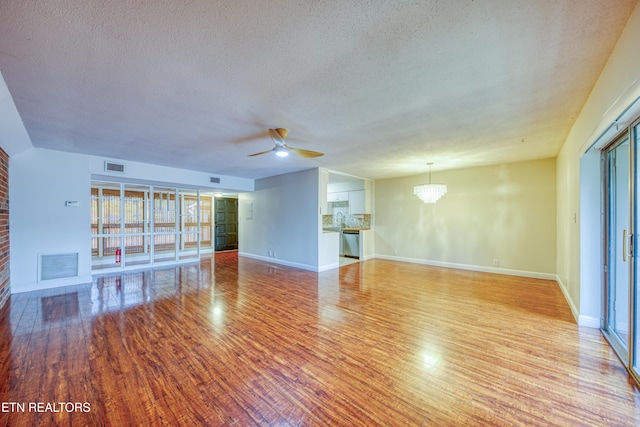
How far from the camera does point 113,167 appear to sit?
16.6ft

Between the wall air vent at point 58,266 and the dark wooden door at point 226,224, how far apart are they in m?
4.57

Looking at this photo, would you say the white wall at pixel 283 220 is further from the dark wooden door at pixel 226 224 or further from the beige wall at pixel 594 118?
the beige wall at pixel 594 118

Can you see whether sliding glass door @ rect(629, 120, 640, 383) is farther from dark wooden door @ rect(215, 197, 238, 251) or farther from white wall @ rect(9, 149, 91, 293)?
dark wooden door @ rect(215, 197, 238, 251)

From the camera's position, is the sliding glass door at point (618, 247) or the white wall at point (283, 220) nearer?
the sliding glass door at point (618, 247)

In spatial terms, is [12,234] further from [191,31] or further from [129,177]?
[191,31]

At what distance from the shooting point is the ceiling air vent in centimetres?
498

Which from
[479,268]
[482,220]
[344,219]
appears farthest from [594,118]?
[344,219]

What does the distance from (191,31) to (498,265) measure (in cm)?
664

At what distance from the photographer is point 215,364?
2.21m

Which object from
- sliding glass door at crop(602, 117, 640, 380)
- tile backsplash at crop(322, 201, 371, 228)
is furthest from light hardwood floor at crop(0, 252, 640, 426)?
tile backsplash at crop(322, 201, 371, 228)

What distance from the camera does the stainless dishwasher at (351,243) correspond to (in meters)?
7.54

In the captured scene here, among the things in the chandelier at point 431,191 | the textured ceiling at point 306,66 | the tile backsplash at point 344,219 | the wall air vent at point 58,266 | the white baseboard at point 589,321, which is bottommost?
the white baseboard at point 589,321

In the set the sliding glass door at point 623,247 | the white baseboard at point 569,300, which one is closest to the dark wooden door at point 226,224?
the white baseboard at point 569,300

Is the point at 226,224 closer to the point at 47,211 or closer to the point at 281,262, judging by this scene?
the point at 281,262
